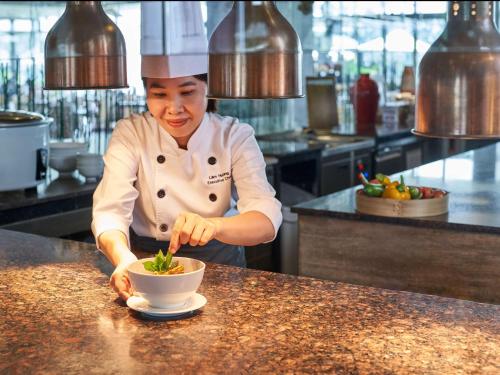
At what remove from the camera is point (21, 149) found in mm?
3609

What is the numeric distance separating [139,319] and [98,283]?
35cm

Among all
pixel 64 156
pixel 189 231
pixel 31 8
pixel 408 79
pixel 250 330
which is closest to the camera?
pixel 250 330

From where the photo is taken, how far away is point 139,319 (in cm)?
191

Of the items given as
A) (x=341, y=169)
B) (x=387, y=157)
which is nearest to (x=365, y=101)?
(x=387, y=157)

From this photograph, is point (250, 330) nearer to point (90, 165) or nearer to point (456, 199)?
point (456, 199)

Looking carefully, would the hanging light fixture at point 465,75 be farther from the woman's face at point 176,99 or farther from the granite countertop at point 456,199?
the granite countertop at point 456,199

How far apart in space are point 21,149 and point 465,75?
2.57 m

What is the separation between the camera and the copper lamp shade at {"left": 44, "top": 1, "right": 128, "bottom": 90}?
1901mm

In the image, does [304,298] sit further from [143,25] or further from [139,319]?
[143,25]

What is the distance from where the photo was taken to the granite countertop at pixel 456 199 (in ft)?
10.6

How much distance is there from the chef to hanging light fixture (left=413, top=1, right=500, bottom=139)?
42.8 inches

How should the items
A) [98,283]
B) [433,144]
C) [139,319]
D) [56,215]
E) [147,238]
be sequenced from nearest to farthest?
[139,319], [98,283], [147,238], [56,215], [433,144]

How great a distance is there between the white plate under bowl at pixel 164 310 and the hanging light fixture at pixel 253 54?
0.52 metres

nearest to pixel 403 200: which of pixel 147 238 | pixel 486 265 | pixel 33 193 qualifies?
pixel 486 265
